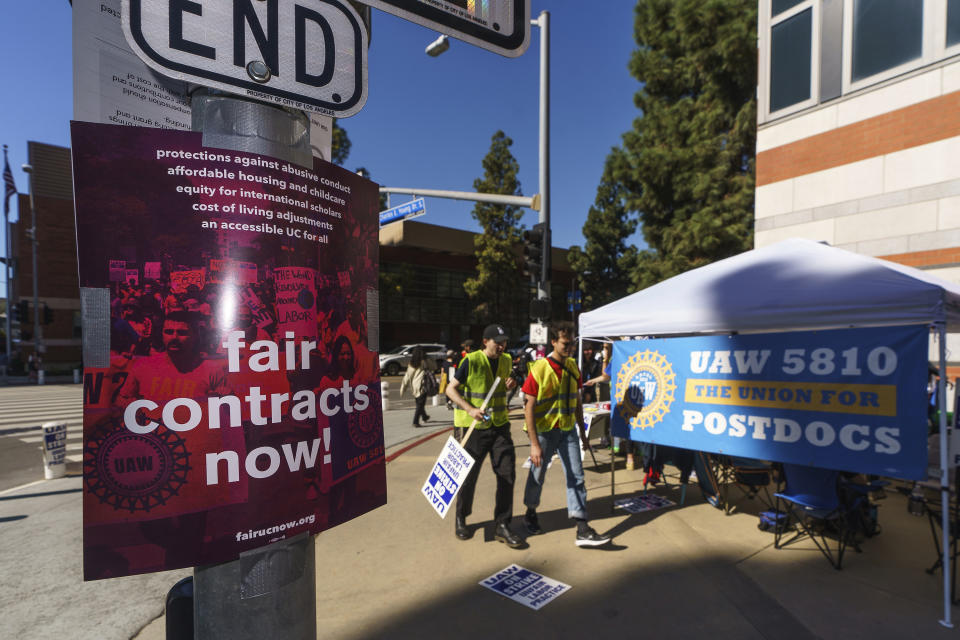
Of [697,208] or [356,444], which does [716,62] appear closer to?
[697,208]

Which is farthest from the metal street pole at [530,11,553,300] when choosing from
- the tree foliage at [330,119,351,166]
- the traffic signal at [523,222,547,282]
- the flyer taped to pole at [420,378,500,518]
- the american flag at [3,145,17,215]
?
the american flag at [3,145,17,215]

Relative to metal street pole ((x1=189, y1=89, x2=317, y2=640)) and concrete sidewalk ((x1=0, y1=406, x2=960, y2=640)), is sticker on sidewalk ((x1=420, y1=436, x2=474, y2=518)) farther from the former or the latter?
metal street pole ((x1=189, y1=89, x2=317, y2=640))

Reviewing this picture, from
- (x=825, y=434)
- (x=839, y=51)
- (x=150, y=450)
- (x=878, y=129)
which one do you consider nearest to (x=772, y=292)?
(x=825, y=434)

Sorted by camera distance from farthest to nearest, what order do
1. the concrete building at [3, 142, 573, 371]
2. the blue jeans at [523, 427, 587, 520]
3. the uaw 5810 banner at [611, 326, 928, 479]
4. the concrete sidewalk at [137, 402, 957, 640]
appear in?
1. the concrete building at [3, 142, 573, 371]
2. the blue jeans at [523, 427, 587, 520]
3. the uaw 5810 banner at [611, 326, 928, 479]
4. the concrete sidewalk at [137, 402, 957, 640]

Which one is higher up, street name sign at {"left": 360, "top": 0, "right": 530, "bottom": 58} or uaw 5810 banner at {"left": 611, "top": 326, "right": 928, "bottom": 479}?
street name sign at {"left": 360, "top": 0, "right": 530, "bottom": 58}

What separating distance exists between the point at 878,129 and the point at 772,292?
756cm

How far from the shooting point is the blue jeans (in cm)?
436

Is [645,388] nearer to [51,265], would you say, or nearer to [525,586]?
[525,586]

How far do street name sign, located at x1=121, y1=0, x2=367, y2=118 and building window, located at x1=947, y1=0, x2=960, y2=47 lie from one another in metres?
11.4

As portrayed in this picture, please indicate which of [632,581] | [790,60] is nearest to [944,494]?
[632,581]

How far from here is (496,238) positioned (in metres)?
32.2

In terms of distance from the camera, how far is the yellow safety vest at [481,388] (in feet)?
15.0

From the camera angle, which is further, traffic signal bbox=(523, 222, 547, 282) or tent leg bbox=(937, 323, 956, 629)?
traffic signal bbox=(523, 222, 547, 282)

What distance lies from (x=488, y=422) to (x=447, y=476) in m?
0.84
